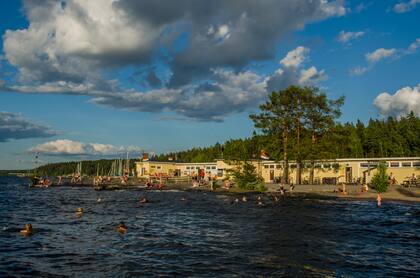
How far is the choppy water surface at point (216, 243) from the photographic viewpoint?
18.8 m

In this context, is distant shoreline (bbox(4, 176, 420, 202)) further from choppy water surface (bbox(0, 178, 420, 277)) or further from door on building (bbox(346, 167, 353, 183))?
door on building (bbox(346, 167, 353, 183))

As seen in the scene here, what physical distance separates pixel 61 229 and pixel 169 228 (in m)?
7.71

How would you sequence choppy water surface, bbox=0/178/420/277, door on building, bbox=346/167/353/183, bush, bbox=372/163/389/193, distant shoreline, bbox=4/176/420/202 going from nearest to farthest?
choppy water surface, bbox=0/178/420/277 < distant shoreline, bbox=4/176/420/202 < bush, bbox=372/163/389/193 < door on building, bbox=346/167/353/183

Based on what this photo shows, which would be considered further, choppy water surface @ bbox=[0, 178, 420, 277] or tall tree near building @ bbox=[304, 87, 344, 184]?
tall tree near building @ bbox=[304, 87, 344, 184]

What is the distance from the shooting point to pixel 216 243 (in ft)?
81.0

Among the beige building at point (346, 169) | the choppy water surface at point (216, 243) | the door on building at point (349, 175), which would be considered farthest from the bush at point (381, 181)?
the door on building at point (349, 175)

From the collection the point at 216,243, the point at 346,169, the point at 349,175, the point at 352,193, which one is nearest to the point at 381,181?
the point at 352,193

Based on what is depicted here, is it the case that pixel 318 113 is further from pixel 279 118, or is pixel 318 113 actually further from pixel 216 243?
pixel 216 243

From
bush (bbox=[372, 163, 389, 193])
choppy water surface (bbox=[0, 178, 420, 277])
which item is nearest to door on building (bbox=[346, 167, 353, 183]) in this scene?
bush (bbox=[372, 163, 389, 193])

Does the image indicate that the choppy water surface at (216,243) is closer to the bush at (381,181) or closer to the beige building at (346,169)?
the bush at (381,181)

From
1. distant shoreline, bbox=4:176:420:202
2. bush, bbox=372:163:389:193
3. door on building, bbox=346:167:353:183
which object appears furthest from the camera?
door on building, bbox=346:167:353:183

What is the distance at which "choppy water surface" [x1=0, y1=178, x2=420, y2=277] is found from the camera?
18.8 metres

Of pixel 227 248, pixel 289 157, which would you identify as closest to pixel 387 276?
pixel 227 248

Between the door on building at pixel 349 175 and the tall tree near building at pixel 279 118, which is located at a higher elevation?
the tall tree near building at pixel 279 118
